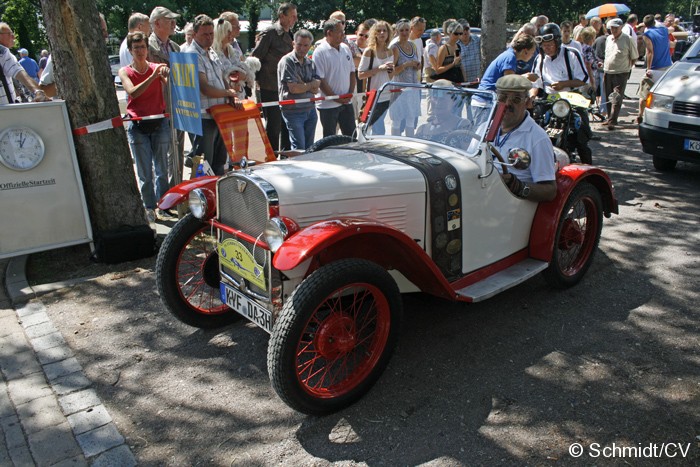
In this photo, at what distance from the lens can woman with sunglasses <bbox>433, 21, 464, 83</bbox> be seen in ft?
30.2

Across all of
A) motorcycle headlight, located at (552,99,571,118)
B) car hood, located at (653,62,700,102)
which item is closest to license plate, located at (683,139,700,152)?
car hood, located at (653,62,700,102)

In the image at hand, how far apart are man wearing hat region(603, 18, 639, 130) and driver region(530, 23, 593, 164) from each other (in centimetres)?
373

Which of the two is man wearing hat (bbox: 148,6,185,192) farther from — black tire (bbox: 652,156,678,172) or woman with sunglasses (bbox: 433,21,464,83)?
black tire (bbox: 652,156,678,172)

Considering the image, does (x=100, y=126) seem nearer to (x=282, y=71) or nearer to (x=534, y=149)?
(x=282, y=71)

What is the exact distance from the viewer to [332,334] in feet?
10.9

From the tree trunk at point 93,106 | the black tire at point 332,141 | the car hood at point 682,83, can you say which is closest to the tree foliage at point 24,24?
the tree trunk at point 93,106

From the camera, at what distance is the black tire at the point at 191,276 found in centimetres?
388

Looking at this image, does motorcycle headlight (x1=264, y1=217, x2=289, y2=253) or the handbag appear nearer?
motorcycle headlight (x1=264, y1=217, x2=289, y2=253)

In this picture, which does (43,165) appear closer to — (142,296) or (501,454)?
(142,296)

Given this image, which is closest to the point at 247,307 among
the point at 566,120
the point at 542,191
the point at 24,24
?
the point at 542,191

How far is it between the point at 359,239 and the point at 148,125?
3.72 meters

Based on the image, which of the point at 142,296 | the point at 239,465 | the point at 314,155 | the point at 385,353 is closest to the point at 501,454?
the point at 385,353

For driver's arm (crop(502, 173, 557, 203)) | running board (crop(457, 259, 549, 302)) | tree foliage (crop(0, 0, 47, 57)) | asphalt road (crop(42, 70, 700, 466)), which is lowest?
asphalt road (crop(42, 70, 700, 466))

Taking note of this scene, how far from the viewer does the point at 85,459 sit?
2990 mm
